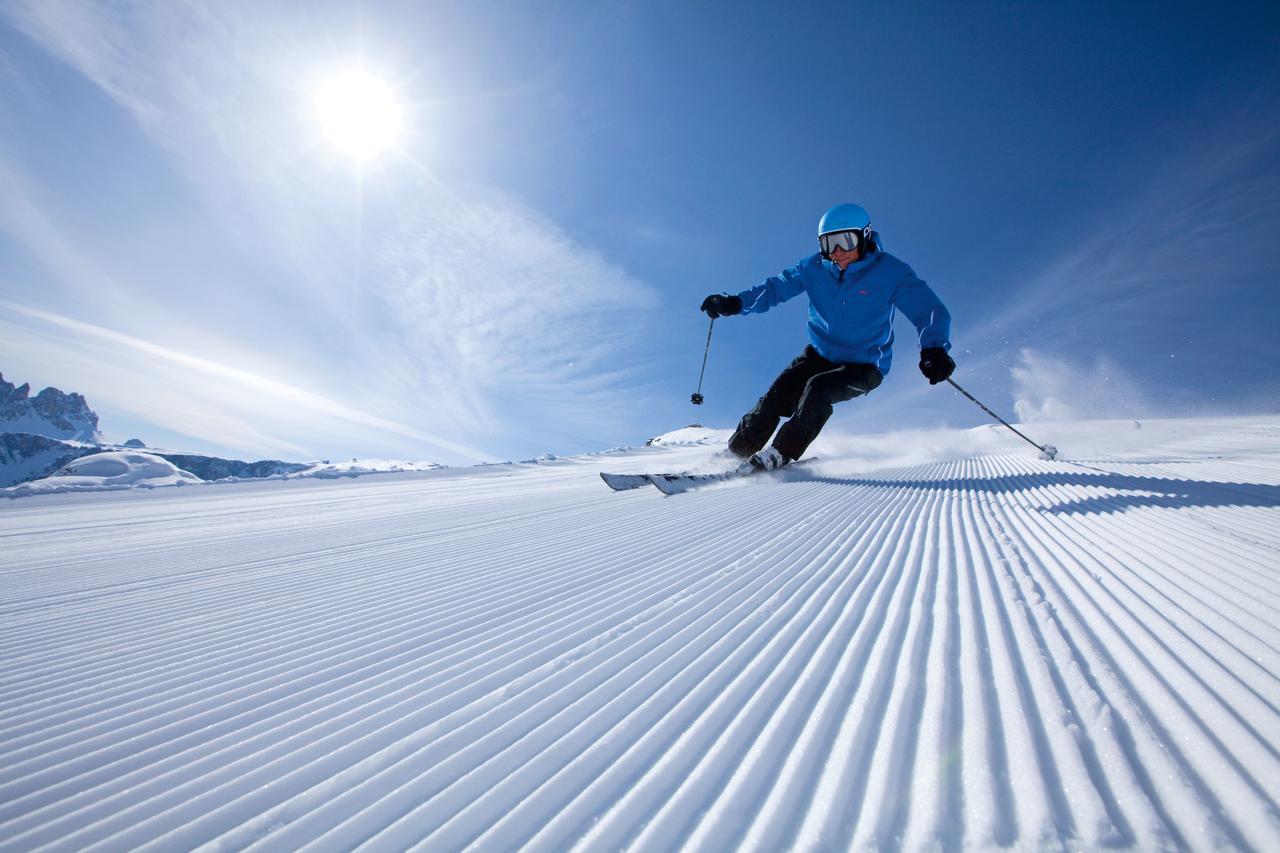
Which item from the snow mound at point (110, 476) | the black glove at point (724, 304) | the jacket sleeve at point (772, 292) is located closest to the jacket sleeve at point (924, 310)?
the jacket sleeve at point (772, 292)

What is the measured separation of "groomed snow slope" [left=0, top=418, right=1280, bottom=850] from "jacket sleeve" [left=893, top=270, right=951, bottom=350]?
222 cm

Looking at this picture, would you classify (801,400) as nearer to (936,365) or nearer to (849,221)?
(936,365)

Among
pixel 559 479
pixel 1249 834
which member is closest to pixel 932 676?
pixel 1249 834

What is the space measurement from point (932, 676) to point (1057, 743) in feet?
0.73

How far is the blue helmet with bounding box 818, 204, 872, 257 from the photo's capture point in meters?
4.61

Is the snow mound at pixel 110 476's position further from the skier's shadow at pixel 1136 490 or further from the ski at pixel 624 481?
the skier's shadow at pixel 1136 490

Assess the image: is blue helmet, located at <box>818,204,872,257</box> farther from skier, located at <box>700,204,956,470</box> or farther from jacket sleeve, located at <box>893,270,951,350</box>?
jacket sleeve, located at <box>893,270,951,350</box>

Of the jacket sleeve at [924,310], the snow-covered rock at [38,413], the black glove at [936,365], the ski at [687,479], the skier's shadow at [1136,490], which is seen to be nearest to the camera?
the skier's shadow at [1136,490]

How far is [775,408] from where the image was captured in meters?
5.07

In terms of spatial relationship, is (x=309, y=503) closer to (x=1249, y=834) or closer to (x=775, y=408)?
(x=775, y=408)

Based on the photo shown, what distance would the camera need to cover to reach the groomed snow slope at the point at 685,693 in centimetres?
67

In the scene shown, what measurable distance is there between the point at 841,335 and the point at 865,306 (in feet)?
1.16

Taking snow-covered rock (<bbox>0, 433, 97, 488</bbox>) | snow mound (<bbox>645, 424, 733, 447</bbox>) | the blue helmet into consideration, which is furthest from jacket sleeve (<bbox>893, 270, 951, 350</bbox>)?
snow-covered rock (<bbox>0, 433, 97, 488</bbox>)

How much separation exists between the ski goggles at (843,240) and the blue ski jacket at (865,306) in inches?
7.1
